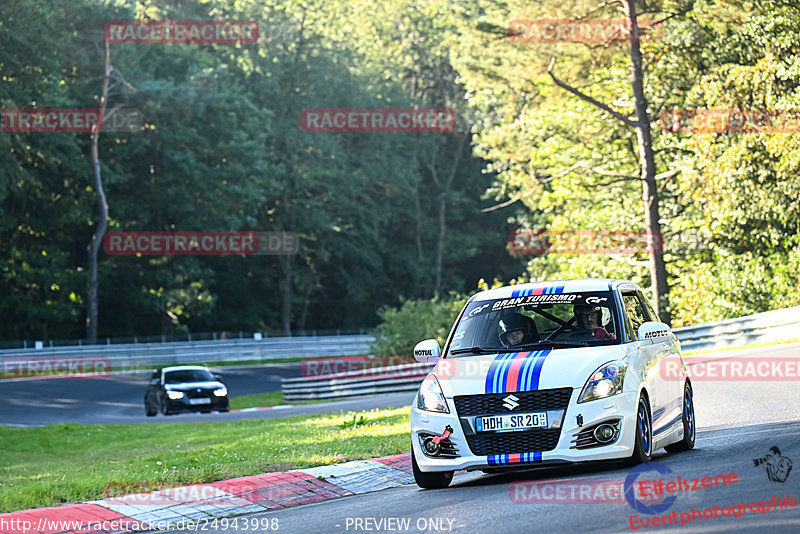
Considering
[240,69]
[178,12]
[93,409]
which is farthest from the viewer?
[240,69]

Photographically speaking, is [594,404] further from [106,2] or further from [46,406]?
[106,2]

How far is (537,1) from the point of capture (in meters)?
38.2

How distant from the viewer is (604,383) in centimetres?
971

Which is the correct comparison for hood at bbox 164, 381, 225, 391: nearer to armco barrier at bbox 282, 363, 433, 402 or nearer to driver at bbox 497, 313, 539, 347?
armco barrier at bbox 282, 363, 433, 402

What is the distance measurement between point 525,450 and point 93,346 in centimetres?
4508

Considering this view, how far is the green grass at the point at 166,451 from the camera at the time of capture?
11477mm

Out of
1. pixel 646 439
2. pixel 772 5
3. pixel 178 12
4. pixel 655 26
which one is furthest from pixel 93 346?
pixel 646 439

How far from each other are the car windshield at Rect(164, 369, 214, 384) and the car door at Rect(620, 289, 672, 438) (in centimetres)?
2159

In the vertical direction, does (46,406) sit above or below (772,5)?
below

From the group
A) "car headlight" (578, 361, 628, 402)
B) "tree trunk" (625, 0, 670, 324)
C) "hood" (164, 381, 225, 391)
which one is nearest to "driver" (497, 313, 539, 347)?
"car headlight" (578, 361, 628, 402)

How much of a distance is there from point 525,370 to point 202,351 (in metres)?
49.5

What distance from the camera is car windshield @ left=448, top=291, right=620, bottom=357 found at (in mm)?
10734

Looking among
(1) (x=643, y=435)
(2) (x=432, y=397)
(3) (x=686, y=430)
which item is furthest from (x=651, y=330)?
(2) (x=432, y=397)

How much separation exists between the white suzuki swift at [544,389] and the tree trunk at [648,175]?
84.4ft
